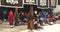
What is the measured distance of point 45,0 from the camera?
3.73 m

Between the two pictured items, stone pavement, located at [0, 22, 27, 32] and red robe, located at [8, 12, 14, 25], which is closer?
stone pavement, located at [0, 22, 27, 32]

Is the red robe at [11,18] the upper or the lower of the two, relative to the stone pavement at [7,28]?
upper

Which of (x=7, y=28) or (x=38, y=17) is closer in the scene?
(x=7, y=28)

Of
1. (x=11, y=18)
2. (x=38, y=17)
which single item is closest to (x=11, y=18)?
(x=11, y=18)

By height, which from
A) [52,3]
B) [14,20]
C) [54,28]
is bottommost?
[54,28]

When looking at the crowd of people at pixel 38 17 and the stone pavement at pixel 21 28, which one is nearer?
the stone pavement at pixel 21 28

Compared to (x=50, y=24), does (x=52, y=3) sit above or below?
above

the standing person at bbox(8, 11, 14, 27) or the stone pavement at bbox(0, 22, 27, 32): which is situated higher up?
the standing person at bbox(8, 11, 14, 27)

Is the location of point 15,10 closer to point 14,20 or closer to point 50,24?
point 14,20

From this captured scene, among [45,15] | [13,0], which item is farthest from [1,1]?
[45,15]

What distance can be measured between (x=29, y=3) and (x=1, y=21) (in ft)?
2.20

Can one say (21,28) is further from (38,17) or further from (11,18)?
(38,17)

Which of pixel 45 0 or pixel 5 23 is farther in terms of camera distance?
pixel 45 0

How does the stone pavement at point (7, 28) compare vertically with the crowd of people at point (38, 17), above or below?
below
